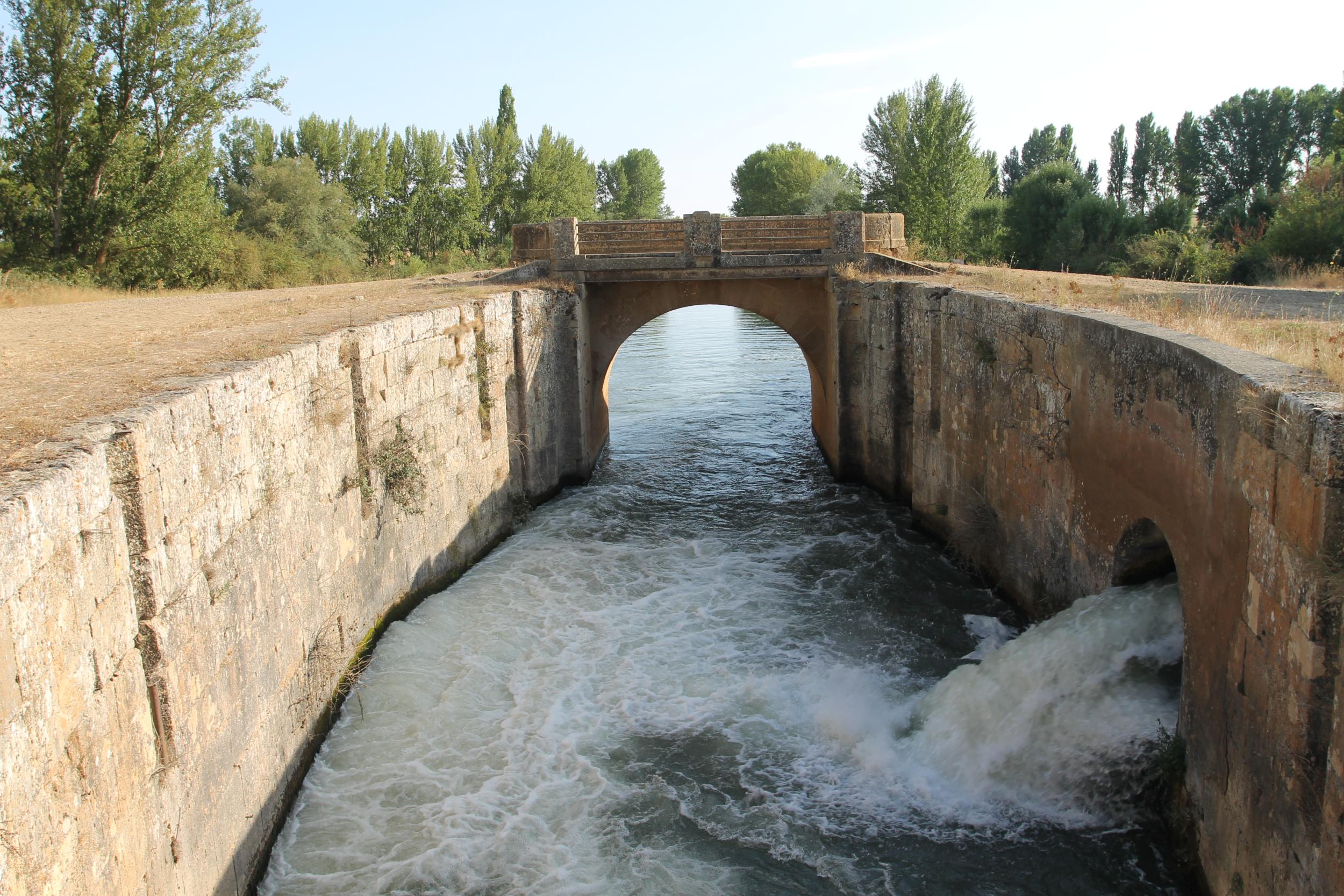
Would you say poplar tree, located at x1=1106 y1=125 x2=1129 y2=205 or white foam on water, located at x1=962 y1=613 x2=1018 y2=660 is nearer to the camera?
white foam on water, located at x1=962 y1=613 x2=1018 y2=660

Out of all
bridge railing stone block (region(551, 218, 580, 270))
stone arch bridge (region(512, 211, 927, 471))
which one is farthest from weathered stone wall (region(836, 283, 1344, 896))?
bridge railing stone block (region(551, 218, 580, 270))

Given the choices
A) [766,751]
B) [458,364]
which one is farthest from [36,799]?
[458,364]

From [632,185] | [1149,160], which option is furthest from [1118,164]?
[632,185]

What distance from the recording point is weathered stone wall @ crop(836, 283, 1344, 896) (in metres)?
4.18

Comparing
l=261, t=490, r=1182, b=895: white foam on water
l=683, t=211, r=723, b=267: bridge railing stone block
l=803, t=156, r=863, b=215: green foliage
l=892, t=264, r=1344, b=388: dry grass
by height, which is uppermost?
l=803, t=156, r=863, b=215: green foliage

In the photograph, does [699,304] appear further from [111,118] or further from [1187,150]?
[1187,150]

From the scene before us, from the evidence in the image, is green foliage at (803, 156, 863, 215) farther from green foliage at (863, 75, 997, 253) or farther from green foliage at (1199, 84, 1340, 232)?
green foliage at (1199, 84, 1340, 232)

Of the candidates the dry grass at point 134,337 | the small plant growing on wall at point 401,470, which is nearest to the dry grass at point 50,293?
the dry grass at point 134,337

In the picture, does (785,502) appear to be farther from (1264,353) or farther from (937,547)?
(1264,353)

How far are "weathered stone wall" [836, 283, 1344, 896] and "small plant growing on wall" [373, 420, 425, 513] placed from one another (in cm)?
558

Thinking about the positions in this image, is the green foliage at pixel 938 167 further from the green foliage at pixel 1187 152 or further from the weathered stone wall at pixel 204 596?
the weathered stone wall at pixel 204 596

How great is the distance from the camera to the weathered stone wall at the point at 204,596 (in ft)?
12.7

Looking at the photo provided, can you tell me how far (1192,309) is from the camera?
8.20 meters

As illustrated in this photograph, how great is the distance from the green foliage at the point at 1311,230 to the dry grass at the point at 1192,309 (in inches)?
158
